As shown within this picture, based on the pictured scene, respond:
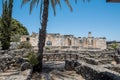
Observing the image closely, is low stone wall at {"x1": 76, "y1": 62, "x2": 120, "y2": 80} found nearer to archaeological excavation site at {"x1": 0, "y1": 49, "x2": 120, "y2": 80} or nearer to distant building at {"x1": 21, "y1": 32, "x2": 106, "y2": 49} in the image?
archaeological excavation site at {"x1": 0, "y1": 49, "x2": 120, "y2": 80}

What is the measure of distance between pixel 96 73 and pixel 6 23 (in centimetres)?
2644

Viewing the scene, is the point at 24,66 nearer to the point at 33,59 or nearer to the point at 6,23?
the point at 33,59

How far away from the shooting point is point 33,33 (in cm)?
5844

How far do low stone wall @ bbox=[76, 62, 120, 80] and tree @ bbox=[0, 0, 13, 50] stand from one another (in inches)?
853

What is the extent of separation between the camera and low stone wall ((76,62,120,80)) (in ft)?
30.2

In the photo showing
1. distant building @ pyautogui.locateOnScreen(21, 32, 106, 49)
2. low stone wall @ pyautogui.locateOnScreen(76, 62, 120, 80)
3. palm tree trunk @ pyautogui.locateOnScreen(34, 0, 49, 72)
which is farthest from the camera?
distant building @ pyautogui.locateOnScreen(21, 32, 106, 49)

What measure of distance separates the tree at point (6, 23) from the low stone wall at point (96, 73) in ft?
71.1

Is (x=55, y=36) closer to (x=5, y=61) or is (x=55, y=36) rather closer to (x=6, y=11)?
(x=6, y=11)

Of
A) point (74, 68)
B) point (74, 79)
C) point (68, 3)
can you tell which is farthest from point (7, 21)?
point (74, 79)

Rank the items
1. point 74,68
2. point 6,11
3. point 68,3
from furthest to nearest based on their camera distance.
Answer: point 6,11 → point 68,3 → point 74,68

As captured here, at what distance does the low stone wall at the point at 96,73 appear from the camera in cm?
922

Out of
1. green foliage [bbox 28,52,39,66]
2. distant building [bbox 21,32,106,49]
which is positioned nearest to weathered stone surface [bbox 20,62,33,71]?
green foliage [bbox 28,52,39,66]

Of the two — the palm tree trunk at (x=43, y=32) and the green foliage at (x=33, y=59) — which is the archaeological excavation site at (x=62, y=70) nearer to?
the green foliage at (x=33, y=59)

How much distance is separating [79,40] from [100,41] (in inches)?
215
